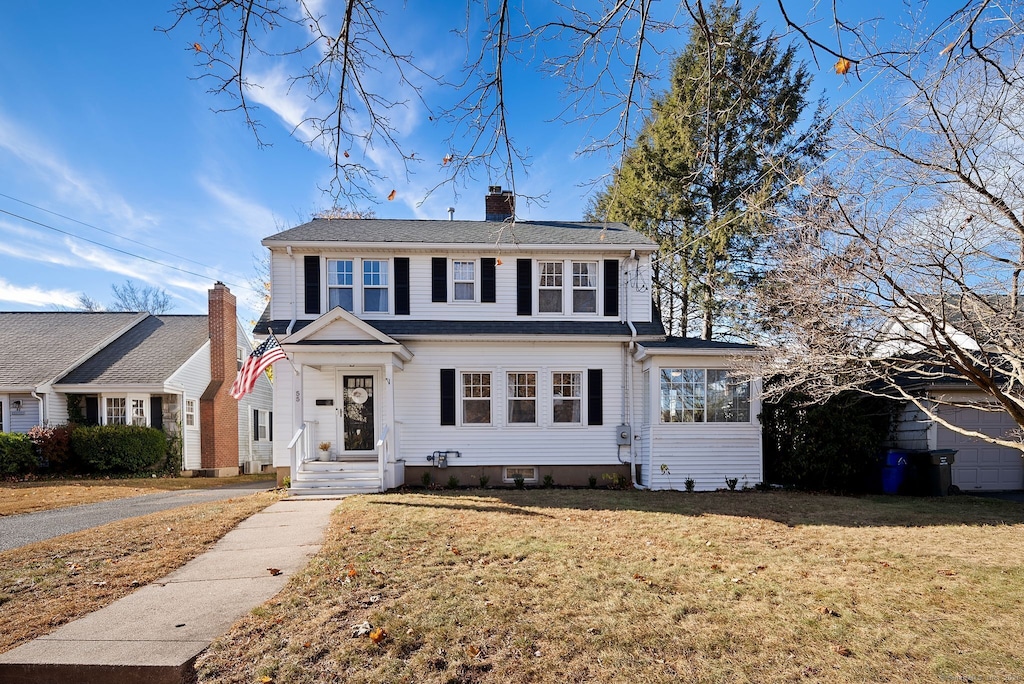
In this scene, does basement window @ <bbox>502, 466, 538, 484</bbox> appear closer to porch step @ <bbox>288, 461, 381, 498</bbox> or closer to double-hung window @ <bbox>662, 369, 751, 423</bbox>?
porch step @ <bbox>288, 461, 381, 498</bbox>

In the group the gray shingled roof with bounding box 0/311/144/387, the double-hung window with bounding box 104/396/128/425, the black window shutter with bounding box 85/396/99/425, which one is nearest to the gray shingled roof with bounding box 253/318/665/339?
the double-hung window with bounding box 104/396/128/425

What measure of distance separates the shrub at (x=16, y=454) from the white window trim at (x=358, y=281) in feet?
35.3

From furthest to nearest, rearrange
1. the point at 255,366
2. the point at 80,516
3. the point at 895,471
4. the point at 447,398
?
the point at 447,398 → the point at 895,471 → the point at 255,366 → the point at 80,516

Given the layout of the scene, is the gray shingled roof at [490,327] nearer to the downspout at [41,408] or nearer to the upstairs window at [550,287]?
the upstairs window at [550,287]

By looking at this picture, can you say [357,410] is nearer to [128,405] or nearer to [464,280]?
[464,280]

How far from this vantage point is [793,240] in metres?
7.83

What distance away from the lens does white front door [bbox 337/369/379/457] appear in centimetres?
1248

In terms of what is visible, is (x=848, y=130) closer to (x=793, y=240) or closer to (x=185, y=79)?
(x=793, y=240)

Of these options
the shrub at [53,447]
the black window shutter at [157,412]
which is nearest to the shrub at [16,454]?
the shrub at [53,447]

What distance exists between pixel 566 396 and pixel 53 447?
1526 centimetres

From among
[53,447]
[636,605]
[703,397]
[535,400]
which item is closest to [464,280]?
[535,400]

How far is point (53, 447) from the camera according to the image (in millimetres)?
15656

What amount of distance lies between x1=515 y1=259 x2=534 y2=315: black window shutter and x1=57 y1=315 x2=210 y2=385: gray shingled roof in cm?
1213

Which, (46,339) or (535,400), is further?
(46,339)
